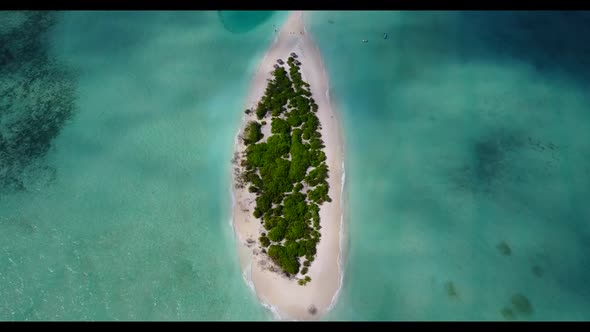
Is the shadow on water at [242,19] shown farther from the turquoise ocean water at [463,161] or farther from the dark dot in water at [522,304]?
the dark dot in water at [522,304]

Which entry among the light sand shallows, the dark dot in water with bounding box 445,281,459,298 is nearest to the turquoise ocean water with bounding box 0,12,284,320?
the light sand shallows

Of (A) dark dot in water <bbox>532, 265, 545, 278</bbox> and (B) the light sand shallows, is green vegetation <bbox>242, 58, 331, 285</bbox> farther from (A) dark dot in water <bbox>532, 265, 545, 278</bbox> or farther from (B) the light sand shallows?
(A) dark dot in water <bbox>532, 265, 545, 278</bbox>

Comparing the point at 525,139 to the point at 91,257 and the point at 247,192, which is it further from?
the point at 91,257

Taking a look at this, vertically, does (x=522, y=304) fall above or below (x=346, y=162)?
below

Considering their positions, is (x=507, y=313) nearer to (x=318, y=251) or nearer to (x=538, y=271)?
(x=538, y=271)

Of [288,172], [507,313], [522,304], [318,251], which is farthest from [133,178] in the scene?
[522,304]

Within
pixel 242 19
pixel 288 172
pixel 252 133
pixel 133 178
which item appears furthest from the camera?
pixel 242 19
